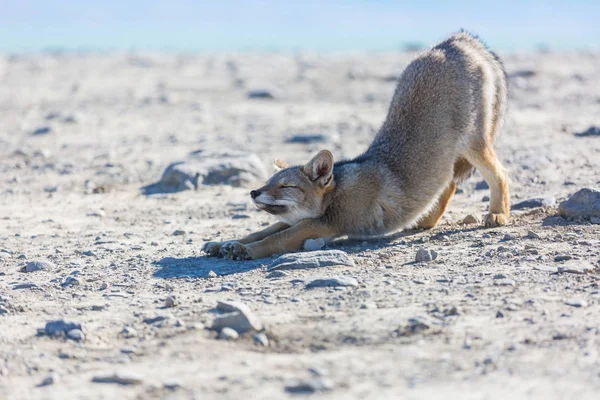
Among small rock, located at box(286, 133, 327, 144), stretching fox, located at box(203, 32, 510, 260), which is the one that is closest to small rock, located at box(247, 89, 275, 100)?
small rock, located at box(286, 133, 327, 144)

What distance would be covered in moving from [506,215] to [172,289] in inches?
145

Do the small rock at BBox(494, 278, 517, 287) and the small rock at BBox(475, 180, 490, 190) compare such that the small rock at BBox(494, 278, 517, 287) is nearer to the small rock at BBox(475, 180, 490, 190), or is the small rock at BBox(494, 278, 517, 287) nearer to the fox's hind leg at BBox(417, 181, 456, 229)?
the fox's hind leg at BBox(417, 181, 456, 229)

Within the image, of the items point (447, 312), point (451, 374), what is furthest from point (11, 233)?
point (451, 374)

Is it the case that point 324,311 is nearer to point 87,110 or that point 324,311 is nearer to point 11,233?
point 11,233

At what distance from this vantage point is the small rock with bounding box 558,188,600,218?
8.82 m

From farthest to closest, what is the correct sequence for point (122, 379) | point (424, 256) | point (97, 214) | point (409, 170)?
point (97, 214) < point (409, 170) < point (424, 256) < point (122, 379)

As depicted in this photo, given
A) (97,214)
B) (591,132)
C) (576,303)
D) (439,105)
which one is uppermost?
(439,105)

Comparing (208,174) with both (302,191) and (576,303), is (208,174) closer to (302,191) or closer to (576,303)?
(302,191)

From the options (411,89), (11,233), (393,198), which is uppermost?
(411,89)

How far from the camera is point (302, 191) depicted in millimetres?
8938

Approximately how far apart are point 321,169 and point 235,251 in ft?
4.12

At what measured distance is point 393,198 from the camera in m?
9.06

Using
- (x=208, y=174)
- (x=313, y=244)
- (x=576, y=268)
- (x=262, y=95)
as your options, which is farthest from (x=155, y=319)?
(x=262, y=95)

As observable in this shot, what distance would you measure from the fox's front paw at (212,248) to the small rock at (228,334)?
250 cm
